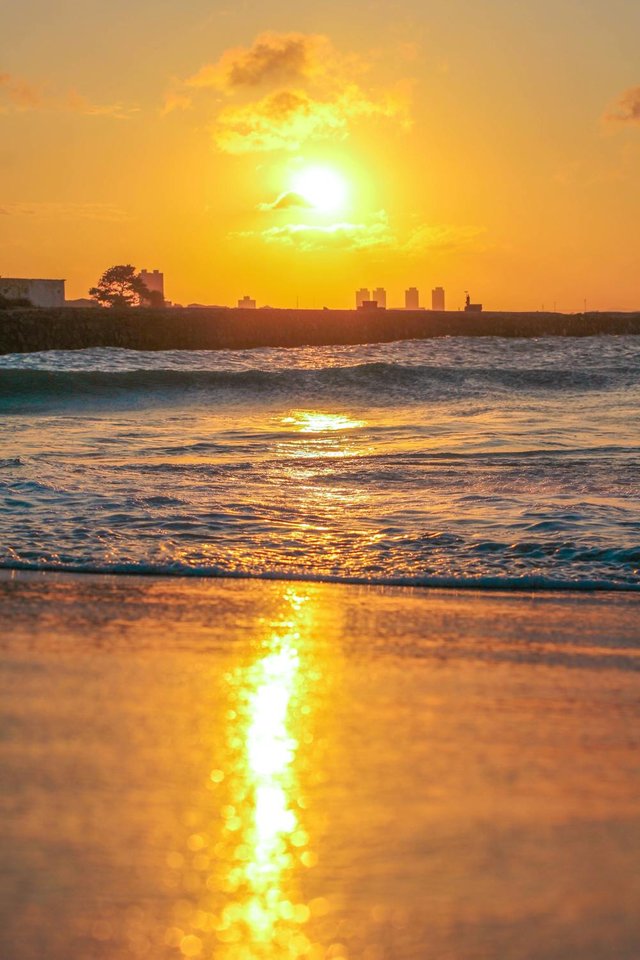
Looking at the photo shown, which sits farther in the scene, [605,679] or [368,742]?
[605,679]

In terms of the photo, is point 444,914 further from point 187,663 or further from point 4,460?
point 4,460

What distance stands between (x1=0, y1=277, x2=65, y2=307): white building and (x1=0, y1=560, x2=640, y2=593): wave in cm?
6144

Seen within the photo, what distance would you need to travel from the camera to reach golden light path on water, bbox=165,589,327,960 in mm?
1949

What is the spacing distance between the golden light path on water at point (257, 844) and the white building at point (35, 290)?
64.1 metres

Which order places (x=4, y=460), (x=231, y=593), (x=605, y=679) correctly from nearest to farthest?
(x=605, y=679)
(x=231, y=593)
(x=4, y=460)

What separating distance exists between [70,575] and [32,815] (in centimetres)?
315

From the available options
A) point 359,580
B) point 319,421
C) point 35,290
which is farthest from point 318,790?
point 35,290

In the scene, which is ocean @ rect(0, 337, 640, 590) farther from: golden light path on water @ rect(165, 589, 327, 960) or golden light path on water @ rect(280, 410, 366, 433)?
golden light path on water @ rect(165, 589, 327, 960)

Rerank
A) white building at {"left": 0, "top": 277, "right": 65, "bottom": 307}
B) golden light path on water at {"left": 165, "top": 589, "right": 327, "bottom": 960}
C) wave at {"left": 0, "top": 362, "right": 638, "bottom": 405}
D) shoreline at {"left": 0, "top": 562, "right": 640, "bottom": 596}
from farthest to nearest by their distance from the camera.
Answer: white building at {"left": 0, "top": 277, "right": 65, "bottom": 307}, wave at {"left": 0, "top": 362, "right": 638, "bottom": 405}, shoreline at {"left": 0, "top": 562, "right": 640, "bottom": 596}, golden light path on water at {"left": 165, "top": 589, "right": 327, "bottom": 960}

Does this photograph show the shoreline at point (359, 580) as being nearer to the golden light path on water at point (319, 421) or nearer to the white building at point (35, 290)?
the golden light path on water at point (319, 421)

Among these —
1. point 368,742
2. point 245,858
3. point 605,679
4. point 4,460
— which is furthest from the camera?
point 4,460

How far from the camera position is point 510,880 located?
216 centimetres

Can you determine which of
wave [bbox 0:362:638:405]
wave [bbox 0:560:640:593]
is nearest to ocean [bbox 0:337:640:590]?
wave [bbox 0:560:640:593]

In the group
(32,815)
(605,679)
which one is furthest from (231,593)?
(32,815)
